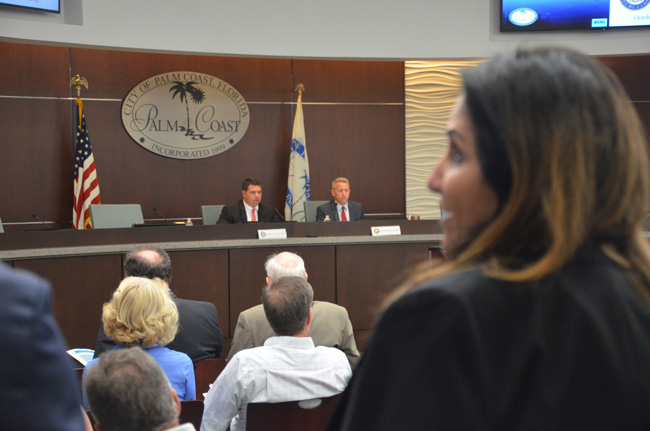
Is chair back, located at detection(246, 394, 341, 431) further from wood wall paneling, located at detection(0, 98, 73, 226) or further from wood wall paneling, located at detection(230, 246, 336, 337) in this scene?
wood wall paneling, located at detection(0, 98, 73, 226)

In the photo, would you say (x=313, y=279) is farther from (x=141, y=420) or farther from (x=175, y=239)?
(x=141, y=420)

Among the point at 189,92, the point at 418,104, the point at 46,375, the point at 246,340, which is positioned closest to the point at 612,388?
the point at 46,375

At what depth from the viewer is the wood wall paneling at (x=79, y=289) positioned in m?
5.42

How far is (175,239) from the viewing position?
6242 mm

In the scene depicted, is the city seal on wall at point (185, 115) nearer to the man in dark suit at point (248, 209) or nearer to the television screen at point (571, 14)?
the man in dark suit at point (248, 209)

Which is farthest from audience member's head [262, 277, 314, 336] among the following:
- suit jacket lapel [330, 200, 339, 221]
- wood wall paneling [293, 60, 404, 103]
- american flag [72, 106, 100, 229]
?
wood wall paneling [293, 60, 404, 103]

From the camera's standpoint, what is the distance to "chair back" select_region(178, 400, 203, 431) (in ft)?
7.72

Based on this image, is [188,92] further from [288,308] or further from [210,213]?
[288,308]

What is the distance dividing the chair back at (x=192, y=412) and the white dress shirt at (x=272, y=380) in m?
0.12

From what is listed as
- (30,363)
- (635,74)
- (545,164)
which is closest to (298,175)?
(635,74)

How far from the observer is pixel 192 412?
2.38 meters

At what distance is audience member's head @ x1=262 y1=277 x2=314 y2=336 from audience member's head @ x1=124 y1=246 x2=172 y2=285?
1341 mm

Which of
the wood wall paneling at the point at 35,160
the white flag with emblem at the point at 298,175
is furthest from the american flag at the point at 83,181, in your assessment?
the white flag with emblem at the point at 298,175

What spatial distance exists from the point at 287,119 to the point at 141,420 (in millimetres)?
8412
